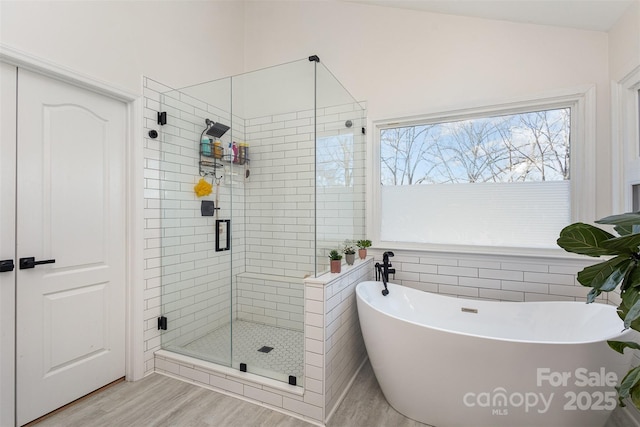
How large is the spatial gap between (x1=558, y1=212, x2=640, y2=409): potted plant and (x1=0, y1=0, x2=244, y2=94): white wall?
280 centimetres

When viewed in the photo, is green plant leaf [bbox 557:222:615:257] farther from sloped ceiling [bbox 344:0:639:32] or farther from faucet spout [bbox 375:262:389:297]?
sloped ceiling [bbox 344:0:639:32]

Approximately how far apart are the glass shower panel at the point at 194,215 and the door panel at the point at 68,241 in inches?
13.1

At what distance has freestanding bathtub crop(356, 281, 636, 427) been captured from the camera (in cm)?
150

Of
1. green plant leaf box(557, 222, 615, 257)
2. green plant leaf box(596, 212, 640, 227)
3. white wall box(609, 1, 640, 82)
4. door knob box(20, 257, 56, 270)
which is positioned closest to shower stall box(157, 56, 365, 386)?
door knob box(20, 257, 56, 270)

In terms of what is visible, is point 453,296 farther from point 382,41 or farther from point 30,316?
point 30,316

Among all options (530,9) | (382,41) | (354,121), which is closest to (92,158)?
(354,121)

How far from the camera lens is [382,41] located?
109 inches

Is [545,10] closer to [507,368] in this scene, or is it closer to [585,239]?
[585,239]

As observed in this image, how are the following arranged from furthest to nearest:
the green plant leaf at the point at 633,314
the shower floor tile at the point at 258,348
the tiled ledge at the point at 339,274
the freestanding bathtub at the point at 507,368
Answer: the shower floor tile at the point at 258,348 → the tiled ledge at the point at 339,274 → the freestanding bathtub at the point at 507,368 → the green plant leaf at the point at 633,314

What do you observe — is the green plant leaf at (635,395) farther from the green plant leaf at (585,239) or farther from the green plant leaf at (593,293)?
the green plant leaf at (585,239)

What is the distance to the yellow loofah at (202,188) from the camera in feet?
8.39

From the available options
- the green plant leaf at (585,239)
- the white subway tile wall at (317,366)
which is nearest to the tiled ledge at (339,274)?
the white subway tile wall at (317,366)

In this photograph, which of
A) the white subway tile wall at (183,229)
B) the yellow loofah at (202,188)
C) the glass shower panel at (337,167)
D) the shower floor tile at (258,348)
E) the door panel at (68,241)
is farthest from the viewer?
the yellow loofah at (202,188)

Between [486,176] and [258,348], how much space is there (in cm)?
236
